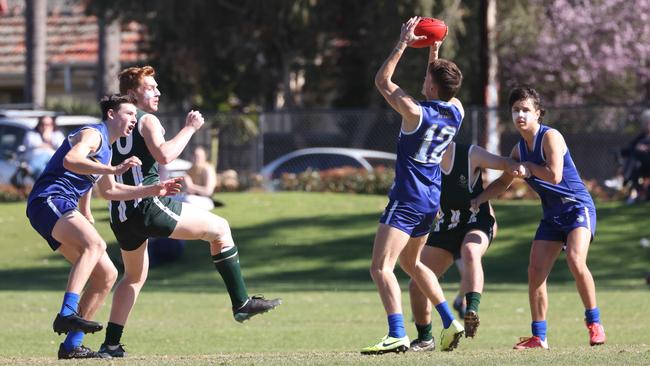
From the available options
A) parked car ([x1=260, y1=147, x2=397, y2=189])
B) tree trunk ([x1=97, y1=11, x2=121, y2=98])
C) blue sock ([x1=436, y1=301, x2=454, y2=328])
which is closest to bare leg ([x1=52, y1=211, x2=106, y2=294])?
blue sock ([x1=436, y1=301, x2=454, y2=328])

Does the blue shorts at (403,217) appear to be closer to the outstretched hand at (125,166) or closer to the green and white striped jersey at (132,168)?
the green and white striped jersey at (132,168)

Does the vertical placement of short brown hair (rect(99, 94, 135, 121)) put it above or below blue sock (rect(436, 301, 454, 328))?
above

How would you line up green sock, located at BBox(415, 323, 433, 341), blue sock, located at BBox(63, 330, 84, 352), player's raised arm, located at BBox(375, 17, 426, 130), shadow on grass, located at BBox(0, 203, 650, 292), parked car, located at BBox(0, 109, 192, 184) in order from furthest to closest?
parked car, located at BBox(0, 109, 192, 184) < shadow on grass, located at BBox(0, 203, 650, 292) < green sock, located at BBox(415, 323, 433, 341) < blue sock, located at BBox(63, 330, 84, 352) < player's raised arm, located at BBox(375, 17, 426, 130)

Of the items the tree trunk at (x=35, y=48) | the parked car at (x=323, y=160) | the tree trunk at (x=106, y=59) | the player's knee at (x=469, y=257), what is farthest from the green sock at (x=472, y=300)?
the tree trunk at (x=106, y=59)

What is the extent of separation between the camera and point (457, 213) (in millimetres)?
10141

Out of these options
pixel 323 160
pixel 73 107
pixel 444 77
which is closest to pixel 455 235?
pixel 444 77

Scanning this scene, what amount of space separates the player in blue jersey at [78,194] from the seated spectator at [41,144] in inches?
541

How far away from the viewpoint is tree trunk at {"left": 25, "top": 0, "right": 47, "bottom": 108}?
103ft

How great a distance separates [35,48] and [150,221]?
2411 centimetres

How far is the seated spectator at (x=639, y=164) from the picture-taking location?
2156 centimetres

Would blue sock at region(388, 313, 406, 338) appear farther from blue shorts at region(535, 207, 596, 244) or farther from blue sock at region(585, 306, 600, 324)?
blue sock at region(585, 306, 600, 324)

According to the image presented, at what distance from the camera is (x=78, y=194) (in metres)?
8.88

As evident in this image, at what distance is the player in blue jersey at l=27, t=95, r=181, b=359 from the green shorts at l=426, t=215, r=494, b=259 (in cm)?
265

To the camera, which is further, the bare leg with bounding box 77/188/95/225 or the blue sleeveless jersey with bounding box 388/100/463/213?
the bare leg with bounding box 77/188/95/225
